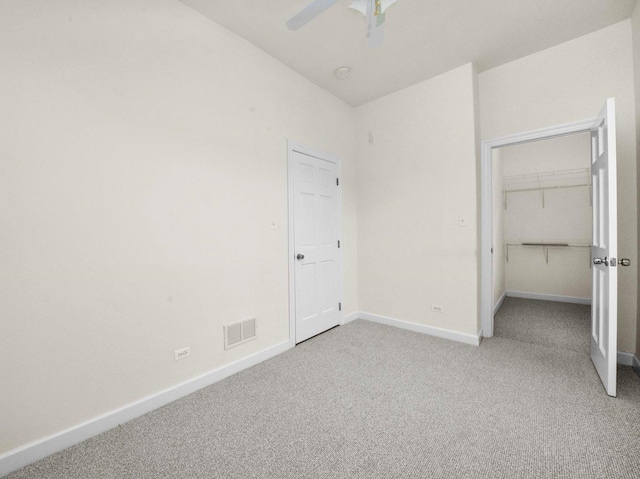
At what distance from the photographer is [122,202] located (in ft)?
5.82

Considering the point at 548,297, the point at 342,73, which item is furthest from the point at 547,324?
the point at 342,73

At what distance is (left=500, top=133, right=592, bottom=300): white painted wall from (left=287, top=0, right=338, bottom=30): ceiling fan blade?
4.49 meters

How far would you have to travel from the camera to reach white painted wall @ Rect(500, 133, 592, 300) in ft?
14.6

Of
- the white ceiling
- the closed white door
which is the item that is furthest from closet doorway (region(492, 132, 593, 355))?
the closed white door

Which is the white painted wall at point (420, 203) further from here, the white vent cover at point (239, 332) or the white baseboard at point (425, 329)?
the white vent cover at point (239, 332)

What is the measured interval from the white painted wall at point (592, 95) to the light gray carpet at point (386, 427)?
0.98 meters

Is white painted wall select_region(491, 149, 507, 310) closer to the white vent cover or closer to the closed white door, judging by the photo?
the closed white door

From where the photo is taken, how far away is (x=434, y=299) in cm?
316

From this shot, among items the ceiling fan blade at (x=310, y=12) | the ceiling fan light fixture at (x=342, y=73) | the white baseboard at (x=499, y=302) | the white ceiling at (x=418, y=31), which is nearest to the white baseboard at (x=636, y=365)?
the white baseboard at (x=499, y=302)

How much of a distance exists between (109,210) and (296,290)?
177cm

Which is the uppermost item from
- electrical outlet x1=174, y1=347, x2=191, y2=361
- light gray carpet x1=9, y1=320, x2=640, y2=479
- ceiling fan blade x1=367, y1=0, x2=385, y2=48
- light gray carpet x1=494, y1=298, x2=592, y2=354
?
ceiling fan blade x1=367, y1=0, x2=385, y2=48

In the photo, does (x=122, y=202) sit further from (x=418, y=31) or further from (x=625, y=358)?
(x=625, y=358)

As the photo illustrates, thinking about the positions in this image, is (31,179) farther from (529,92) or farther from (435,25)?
(529,92)

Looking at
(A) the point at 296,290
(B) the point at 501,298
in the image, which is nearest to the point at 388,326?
(A) the point at 296,290
